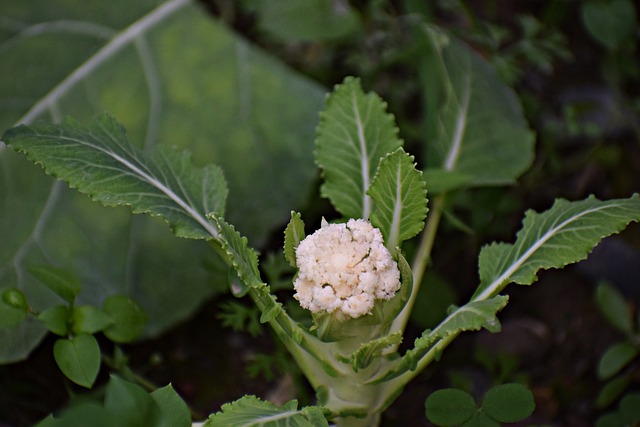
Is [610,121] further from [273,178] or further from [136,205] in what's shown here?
[136,205]

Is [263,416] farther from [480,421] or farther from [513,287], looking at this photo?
[513,287]

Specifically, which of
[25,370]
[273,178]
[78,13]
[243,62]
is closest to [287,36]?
[243,62]

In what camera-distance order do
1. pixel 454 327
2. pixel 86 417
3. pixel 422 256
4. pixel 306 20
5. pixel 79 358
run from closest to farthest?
pixel 86 417 → pixel 454 327 → pixel 79 358 → pixel 422 256 → pixel 306 20

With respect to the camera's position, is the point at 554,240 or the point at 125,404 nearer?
the point at 125,404

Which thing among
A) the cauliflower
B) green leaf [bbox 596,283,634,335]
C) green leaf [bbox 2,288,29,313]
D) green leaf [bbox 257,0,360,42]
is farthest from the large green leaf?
green leaf [bbox 596,283,634,335]

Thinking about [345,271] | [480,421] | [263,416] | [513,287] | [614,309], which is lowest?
→ [513,287]

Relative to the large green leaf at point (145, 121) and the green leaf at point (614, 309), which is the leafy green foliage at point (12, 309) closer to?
the large green leaf at point (145, 121)

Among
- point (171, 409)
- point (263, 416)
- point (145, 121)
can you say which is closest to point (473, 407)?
point (263, 416)
